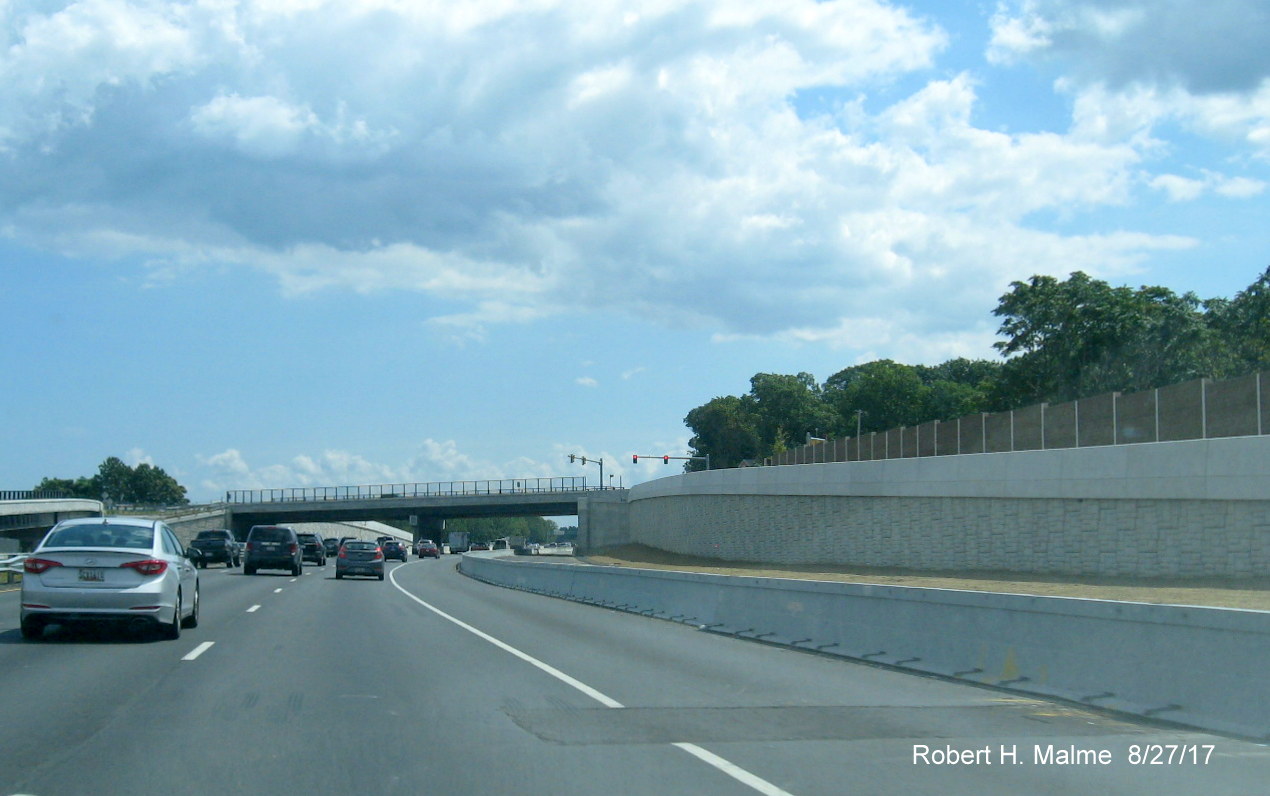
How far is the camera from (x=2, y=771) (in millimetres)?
7688

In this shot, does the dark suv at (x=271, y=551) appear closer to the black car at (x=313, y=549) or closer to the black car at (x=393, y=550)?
the black car at (x=313, y=549)

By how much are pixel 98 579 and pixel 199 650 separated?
1614 millimetres

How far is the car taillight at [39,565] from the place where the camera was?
1468 centimetres

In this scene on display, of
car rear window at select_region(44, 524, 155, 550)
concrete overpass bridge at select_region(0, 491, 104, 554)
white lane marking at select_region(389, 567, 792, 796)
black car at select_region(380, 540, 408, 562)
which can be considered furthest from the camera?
concrete overpass bridge at select_region(0, 491, 104, 554)

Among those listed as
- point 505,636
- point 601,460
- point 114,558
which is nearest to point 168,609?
point 114,558

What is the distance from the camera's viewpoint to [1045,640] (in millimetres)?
12047

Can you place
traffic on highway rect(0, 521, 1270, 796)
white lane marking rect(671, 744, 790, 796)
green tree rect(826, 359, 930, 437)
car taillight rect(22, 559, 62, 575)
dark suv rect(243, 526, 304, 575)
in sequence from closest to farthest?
white lane marking rect(671, 744, 790, 796), traffic on highway rect(0, 521, 1270, 796), car taillight rect(22, 559, 62, 575), dark suv rect(243, 526, 304, 575), green tree rect(826, 359, 930, 437)

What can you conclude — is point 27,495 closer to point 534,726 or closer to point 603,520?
point 603,520

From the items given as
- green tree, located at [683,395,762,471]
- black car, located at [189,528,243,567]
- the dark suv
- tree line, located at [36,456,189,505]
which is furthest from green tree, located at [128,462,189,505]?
the dark suv

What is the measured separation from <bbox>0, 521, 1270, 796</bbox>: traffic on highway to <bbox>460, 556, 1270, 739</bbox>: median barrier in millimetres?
367

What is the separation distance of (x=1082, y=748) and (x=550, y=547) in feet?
530

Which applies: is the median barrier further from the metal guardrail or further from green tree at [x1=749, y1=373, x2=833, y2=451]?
green tree at [x1=749, y1=373, x2=833, y2=451]

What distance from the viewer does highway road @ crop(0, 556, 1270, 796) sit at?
25.5 feet

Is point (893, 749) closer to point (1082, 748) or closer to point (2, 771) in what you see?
point (1082, 748)
